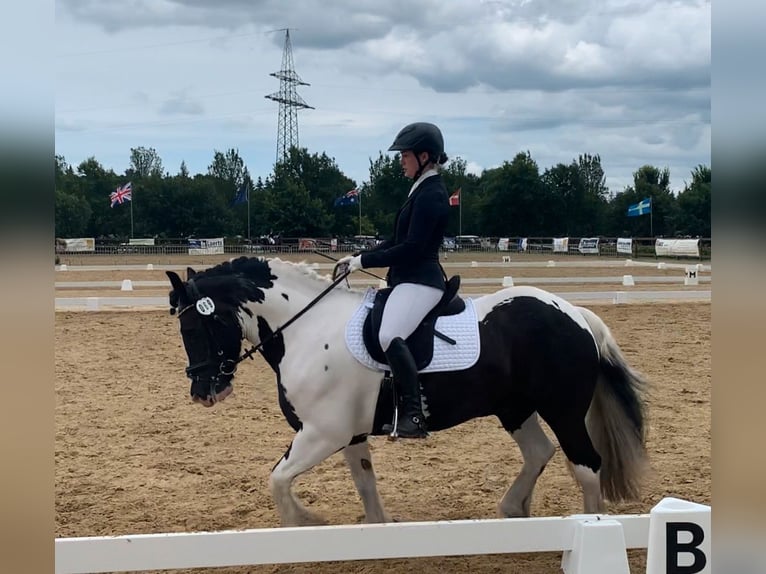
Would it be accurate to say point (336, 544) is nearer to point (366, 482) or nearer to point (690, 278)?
point (366, 482)

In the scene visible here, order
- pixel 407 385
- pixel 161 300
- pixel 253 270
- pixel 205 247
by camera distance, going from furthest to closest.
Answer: pixel 205 247 < pixel 161 300 < pixel 253 270 < pixel 407 385

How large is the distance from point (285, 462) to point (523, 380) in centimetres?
143

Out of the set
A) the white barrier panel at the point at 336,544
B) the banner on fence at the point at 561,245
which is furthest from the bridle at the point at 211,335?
the banner on fence at the point at 561,245

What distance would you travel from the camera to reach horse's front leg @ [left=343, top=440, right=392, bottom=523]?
394cm

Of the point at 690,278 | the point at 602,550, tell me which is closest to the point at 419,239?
the point at 602,550

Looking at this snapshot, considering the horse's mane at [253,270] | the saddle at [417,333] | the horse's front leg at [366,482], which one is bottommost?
the horse's front leg at [366,482]

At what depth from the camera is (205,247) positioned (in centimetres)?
3834

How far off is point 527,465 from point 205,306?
2208 mm

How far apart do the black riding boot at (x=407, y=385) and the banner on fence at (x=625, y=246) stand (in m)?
37.6

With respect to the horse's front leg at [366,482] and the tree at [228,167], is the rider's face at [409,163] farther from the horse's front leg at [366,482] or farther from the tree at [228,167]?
the tree at [228,167]

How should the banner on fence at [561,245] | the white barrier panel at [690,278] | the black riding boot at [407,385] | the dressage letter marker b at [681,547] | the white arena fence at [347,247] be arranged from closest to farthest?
the dressage letter marker b at [681,547], the black riding boot at [407,385], the white barrier panel at [690,278], the white arena fence at [347,247], the banner on fence at [561,245]

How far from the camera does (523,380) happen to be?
382 cm

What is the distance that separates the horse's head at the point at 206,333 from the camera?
3.75 metres

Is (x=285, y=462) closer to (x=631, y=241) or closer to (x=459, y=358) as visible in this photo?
(x=459, y=358)
